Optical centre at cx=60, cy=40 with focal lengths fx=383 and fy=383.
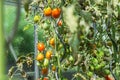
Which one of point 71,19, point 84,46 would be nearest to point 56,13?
point 84,46

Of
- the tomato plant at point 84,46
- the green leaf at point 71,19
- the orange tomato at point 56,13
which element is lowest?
the tomato plant at point 84,46

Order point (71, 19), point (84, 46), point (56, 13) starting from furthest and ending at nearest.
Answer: point (84, 46) < point (56, 13) < point (71, 19)

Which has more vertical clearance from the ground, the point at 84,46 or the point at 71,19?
the point at 71,19

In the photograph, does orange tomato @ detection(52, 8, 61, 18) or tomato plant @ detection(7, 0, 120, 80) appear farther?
tomato plant @ detection(7, 0, 120, 80)

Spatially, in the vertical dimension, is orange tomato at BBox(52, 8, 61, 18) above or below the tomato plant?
above

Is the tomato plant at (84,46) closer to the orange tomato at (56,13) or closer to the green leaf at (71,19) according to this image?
the orange tomato at (56,13)

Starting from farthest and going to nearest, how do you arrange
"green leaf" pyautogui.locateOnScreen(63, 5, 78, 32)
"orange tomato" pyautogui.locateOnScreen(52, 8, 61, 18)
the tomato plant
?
the tomato plant
"orange tomato" pyautogui.locateOnScreen(52, 8, 61, 18)
"green leaf" pyautogui.locateOnScreen(63, 5, 78, 32)

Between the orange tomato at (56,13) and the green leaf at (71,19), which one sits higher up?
the green leaf at (71,19)

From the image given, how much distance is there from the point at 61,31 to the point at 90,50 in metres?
0.23

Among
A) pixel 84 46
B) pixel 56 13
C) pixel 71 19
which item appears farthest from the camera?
pixel 84 46

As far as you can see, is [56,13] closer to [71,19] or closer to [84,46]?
[84,46]

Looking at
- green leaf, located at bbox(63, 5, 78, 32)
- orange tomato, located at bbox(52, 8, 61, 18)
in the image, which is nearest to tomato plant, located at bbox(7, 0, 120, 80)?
orange tomato, located at bbox(52, 8, 61, 18)

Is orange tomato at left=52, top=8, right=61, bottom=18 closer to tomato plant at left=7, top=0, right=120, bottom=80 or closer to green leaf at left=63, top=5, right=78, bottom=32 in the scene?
tomato plant at left=7, top=0, right=120, bottom=80

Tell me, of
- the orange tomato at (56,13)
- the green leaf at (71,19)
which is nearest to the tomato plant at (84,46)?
the orange tomato at (56,13)
